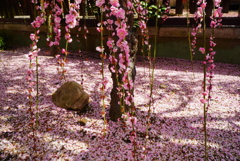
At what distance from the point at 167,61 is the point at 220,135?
151 inches

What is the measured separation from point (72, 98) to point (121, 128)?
0.89 metres

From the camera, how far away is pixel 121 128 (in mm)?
2609

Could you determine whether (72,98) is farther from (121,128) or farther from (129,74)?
(129,74)

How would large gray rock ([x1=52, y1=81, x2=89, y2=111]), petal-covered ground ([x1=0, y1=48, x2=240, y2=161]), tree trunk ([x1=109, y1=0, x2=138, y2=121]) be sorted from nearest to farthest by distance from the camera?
petal-covered ground ([x1=0, y1=48, x2=240, y2=161])
tree trunk ([x1=109, y1=0, x2=138, y2=121])
large gray rock ([x1=52, y1=81, x2=89, y2=111])

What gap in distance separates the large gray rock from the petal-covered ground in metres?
0.12

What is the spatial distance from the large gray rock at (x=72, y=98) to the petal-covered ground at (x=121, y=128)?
116 mm

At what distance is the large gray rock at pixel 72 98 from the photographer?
287 centimetres

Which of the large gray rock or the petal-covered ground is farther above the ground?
the large gray rock

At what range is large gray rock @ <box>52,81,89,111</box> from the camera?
287 centimetres

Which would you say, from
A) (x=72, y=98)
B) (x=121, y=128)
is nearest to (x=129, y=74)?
(x=121, y=128)

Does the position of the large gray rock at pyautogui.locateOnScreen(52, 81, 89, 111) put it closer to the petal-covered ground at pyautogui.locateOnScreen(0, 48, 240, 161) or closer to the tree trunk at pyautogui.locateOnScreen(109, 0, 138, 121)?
the petal-covered ground at pyautogui.locateOnScreen(0, 48, 240, 161)

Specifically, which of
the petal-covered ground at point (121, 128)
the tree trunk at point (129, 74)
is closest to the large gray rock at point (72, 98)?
the petal-covered ground at point (121, 128)

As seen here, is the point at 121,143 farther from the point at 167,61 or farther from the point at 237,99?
the point at 167,61

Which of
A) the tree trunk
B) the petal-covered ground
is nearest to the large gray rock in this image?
the petal-covered ground
